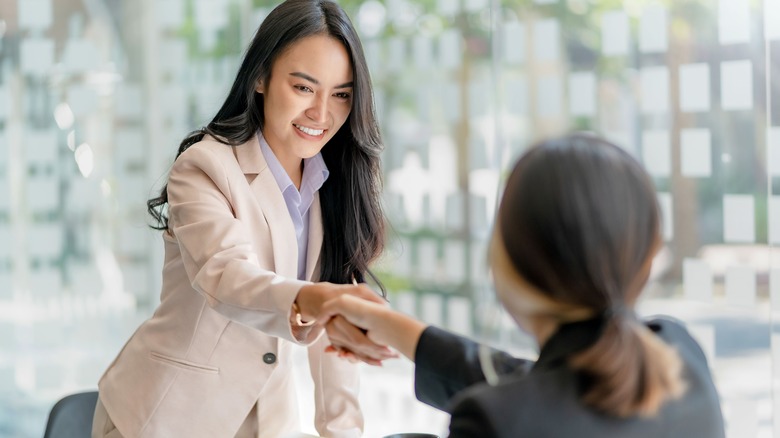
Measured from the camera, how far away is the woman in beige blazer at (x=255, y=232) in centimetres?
179

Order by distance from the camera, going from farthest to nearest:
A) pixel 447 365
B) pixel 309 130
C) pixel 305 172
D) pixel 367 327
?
pixel 305 172 → pixel 309 130 → pixel 367 327 → pixel 447 365

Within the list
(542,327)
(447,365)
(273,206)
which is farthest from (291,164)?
(542,327)

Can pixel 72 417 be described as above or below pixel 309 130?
below

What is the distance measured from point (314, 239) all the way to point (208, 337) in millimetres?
316

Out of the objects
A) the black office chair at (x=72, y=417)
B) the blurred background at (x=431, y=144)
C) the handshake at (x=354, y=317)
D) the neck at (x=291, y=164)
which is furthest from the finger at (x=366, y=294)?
the blurred background at (x=431, y=144)

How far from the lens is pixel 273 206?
1.87 m

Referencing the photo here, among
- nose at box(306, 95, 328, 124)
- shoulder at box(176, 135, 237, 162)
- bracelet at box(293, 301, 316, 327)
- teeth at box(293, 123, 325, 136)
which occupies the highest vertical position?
nose at box(306, 95, 328, 124)

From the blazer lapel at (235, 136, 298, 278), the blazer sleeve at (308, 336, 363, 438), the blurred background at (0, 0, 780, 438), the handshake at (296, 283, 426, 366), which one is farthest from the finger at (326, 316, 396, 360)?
the blurred background at (0, 0, 780, 438)

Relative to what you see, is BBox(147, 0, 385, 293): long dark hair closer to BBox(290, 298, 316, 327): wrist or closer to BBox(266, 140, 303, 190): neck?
BBox(266, 140, 303, 190): neck

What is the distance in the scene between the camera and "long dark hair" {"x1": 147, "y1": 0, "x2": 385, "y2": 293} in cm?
187

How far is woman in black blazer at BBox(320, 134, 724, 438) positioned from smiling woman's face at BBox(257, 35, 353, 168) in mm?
848

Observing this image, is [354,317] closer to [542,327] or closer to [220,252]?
[220,252]

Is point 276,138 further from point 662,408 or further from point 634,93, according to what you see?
point 634,93

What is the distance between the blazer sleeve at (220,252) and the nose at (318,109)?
19 cm
